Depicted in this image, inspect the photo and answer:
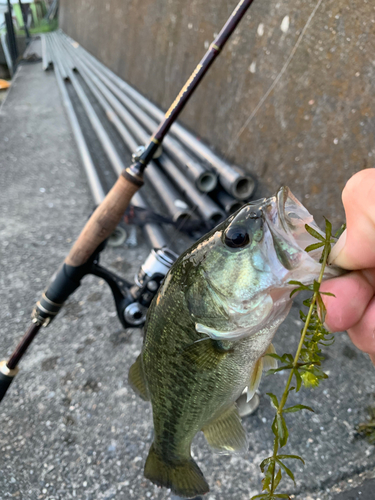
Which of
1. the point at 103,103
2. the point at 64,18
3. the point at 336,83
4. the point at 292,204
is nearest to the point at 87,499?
the point at 292,204

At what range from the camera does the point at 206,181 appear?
3455 mm

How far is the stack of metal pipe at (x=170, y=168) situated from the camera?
10.8 feet

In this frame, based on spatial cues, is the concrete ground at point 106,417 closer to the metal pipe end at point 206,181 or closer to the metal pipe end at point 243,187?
the metal pipe end at point 206,181

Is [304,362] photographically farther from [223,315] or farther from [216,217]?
[216,217]

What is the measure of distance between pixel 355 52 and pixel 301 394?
2204 millimetres

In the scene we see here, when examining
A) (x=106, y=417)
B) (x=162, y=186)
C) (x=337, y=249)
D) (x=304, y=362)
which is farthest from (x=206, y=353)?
(x=162, y=186)

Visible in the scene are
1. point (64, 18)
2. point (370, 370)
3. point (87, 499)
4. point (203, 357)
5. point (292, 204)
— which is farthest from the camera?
point (64, 18)

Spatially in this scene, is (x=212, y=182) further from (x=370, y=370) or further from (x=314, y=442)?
(x=314, y=442)

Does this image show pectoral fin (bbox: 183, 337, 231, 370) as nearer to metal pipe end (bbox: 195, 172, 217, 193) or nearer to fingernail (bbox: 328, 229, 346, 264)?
fingernail (bbox: 328, 229, 346, 264)

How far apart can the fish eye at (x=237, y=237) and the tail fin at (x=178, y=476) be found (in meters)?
0.88

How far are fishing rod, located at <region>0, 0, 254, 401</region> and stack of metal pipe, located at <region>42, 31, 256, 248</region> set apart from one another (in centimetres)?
19

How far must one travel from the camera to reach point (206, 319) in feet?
3.57

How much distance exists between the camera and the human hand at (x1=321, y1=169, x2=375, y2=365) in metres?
0.84

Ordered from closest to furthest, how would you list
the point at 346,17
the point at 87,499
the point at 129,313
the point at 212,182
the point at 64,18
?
the point at 87,499 < the point at 129,313 < the point at 346,17 < the point at 212,182 < the point at 64,18
